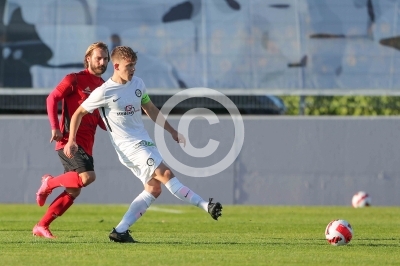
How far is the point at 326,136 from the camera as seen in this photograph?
16906 mm

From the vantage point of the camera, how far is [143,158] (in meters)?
8.59

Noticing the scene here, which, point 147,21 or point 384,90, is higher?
point 147,21

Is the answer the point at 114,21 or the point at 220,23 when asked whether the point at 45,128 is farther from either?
the point at 220,23

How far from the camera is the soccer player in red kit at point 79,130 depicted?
921 centimetres

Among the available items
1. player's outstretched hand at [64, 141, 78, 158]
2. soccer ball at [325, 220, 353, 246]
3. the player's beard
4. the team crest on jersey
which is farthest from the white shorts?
soccer ball at [325, 220, 353, 246]

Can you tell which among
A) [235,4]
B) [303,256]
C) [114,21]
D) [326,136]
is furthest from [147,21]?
[303,256]

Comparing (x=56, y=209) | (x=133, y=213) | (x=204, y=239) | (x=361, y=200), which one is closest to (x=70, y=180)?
(x=56, y=209)

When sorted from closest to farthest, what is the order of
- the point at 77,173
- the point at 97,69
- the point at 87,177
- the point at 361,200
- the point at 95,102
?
the point at 95,102 → the point at 87,177 → the point at 77,173 → the point at 97,69 → the point at 361,200

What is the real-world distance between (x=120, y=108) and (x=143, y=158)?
514mm

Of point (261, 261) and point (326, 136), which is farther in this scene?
point (326, 136)

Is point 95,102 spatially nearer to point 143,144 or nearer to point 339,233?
point 143,144

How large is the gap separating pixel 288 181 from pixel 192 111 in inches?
86.4

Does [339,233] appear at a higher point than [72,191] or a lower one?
lower

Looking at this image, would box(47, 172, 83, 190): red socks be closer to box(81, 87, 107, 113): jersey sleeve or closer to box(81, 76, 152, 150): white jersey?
box(81, 76, 152, 150): white jersey
